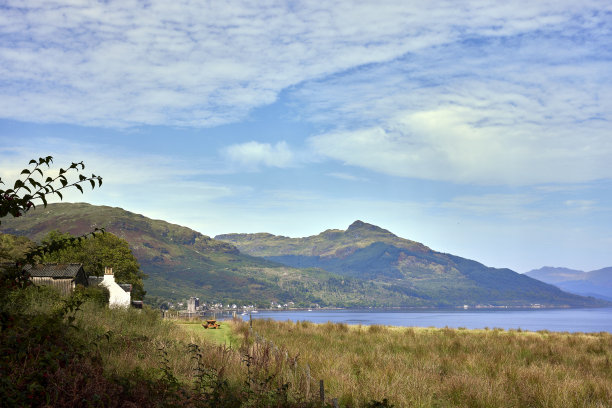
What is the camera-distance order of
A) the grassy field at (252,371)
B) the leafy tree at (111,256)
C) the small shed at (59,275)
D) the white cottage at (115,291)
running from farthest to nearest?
the leafy tree at (111,256) → the white cottage at (115,291) → the small shed at (59,275) → the grassy field at (252,371)

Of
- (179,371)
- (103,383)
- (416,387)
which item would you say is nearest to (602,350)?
(416,387)

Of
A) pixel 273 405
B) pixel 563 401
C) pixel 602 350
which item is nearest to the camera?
pixel 273 405

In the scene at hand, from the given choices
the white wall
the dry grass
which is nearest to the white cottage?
the white wall

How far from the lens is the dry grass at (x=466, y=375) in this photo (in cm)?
1238

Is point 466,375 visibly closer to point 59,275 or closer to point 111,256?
point 59,275

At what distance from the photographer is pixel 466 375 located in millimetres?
14461

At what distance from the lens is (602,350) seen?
23.8 metres

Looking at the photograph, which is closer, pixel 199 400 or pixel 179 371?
pixel 199 400

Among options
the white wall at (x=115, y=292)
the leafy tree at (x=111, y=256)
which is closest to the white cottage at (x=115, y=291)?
the white wall at (x=115, y=292)

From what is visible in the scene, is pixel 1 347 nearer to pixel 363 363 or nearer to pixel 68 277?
pixel 363 363

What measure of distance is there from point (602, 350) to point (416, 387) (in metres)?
15.6

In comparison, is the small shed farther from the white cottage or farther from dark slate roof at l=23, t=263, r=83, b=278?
the white cottage

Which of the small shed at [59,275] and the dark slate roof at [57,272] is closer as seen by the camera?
the small shed at [59,275]

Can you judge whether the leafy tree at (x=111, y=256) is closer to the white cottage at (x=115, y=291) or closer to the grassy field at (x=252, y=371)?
the white cottage at (x=115, y=291)
